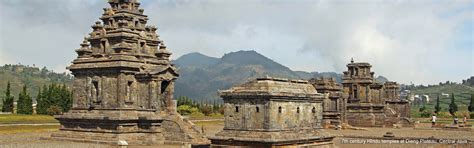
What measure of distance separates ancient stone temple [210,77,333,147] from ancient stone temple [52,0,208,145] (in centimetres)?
967

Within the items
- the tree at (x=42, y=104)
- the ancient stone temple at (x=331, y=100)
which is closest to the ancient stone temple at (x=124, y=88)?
the ancient stone temple at (x=331, y=100)

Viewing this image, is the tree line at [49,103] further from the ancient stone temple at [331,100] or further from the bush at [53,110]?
the ancient stone temple at [331,100]

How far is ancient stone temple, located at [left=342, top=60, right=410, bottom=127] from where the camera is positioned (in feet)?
225

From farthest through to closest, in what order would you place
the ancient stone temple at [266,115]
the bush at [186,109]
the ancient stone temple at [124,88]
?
1. the bush at [186,109]
2. the ancient stone temple at [124,88]
3. the ancient stone temple at [266,115]

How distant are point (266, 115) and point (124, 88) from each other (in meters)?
15.0

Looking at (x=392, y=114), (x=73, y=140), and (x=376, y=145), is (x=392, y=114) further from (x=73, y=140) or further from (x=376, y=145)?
(x=73, y=140)

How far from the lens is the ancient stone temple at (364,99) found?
6844 centimetres

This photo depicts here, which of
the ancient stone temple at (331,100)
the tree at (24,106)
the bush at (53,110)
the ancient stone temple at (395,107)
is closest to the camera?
the ancient stone temple at (331,100)

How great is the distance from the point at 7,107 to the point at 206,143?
53.4 meters

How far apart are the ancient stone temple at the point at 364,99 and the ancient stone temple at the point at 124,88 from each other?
31.4 metres

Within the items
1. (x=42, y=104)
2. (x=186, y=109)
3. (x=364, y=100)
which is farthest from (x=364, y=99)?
(x=42, y=104)

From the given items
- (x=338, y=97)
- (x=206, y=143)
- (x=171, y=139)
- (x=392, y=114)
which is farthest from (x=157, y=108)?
(x=392, y=114)

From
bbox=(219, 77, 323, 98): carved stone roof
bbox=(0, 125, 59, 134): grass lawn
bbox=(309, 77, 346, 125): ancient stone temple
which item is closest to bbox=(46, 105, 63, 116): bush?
bbox=(0, 125, 59, 134): grass lawn

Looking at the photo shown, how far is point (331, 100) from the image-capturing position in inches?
2414
